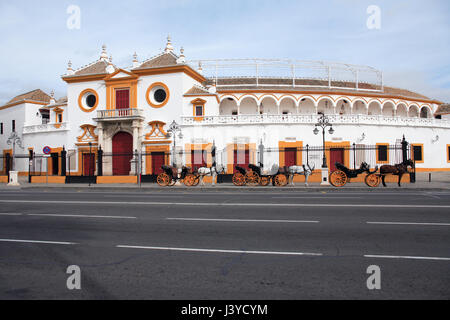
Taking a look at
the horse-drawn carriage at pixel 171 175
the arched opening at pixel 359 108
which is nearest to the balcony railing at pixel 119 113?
the horse-drawn carriage at pixel 171 175

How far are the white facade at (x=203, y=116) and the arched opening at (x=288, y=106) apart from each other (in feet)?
0.38

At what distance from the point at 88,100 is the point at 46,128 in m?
6.23

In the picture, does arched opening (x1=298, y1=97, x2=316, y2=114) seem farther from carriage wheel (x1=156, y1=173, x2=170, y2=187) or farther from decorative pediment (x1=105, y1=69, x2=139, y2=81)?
carriage wheel (x1=156, y1=173, x2=170, y2=187)

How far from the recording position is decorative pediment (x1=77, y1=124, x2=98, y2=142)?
120 ft

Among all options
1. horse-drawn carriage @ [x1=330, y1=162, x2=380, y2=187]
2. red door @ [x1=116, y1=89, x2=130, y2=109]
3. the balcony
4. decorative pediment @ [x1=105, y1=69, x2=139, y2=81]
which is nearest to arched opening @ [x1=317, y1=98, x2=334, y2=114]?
the balcony

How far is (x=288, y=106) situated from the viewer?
41344 millimetres

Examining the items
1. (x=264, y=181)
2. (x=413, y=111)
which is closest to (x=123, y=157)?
(x=264, y=181)

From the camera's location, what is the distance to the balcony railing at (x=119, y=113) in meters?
34.7

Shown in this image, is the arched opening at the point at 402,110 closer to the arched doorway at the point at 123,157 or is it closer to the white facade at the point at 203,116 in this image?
the white facade at the point at 203,116

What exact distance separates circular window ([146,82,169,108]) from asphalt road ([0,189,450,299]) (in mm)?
26167

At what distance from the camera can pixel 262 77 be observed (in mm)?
42750

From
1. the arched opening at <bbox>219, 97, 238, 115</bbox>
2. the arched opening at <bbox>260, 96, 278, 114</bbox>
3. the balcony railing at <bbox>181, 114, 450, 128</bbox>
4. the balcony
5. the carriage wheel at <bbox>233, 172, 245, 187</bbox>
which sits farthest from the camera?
the arched opening at <bbox>260, 96, 278, 114</bbox>
